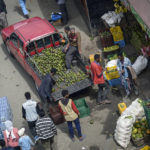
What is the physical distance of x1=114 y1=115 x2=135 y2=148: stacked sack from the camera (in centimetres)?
999

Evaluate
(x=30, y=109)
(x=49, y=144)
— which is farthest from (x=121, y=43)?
(x=49, y=144)

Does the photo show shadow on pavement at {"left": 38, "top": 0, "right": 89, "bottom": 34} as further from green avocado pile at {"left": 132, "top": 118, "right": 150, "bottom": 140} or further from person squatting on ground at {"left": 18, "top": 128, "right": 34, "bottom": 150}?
person squatting on ground at {"left": 18, "top": 128, "right": 34, "bottom": 150}

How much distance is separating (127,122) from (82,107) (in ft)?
7.38

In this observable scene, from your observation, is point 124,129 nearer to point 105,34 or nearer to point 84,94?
point 84,94

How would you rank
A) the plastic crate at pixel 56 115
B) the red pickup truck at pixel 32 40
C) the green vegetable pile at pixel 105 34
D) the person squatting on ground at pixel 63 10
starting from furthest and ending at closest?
the person squatting on ground at pixel 63 10, the green vegetable pile at pixel 105 34, the red pickup truck at pixel 32 40, the plastic crate at pixel 56 115

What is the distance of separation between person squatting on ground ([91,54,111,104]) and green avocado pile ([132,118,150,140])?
1997 millimetres

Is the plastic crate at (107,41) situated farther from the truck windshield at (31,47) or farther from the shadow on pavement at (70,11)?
the truck windshield at (31,47)

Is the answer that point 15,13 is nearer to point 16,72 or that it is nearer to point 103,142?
point 16,72

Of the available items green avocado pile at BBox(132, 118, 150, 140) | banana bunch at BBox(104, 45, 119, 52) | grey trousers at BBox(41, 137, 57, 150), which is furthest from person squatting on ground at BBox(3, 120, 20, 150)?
banana bunch at BBox(104, 45, 119, 52)

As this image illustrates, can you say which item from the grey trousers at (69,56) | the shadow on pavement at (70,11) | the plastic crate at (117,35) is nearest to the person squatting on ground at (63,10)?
the shadow on pavement at (70,11)

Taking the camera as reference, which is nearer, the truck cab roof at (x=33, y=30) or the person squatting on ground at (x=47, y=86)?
the person squatting on ground at (x=47, y=86)

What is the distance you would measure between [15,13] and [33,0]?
149 centimetres

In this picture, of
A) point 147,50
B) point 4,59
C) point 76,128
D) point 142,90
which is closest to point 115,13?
point 147,50

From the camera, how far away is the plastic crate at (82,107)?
11784 mm
